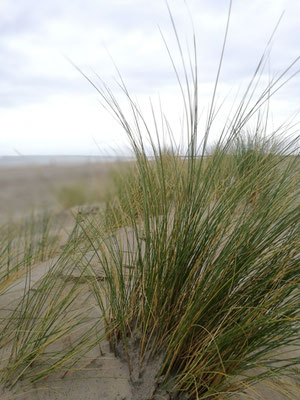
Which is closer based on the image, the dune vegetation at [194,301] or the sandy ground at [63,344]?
the sandy ground at [63,344]

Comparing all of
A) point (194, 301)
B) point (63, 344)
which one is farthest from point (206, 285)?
point (63, 344)

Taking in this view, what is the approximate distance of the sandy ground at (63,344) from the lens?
83 cm

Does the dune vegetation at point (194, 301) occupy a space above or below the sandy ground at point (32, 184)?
below

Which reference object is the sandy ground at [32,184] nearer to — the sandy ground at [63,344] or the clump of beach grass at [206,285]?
the sandy ground at [63,344]

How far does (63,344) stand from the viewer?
1.25 meters

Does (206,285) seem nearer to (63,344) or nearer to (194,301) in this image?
(194,301)

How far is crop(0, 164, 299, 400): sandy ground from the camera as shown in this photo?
83 centimetres

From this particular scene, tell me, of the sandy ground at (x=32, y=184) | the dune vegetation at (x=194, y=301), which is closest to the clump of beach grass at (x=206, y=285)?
the dune vegetation at (x=194, y=301)

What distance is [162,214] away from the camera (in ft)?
3.95

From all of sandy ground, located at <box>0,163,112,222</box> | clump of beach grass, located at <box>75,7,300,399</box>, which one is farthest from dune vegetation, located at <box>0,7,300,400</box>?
sandy ground, located at <box>0,163,112,222</box>

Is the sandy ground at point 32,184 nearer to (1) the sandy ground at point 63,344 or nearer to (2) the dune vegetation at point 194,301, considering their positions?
(1) the sandy ground at point 63,344

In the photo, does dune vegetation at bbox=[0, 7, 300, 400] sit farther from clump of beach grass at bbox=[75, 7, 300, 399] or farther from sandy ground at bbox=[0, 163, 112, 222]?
sandy ground at bbox=[0, 163, 112, 222]

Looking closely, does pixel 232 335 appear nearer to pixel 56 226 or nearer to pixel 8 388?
pixel 8 388

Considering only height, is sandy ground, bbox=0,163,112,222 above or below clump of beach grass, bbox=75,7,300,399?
above
